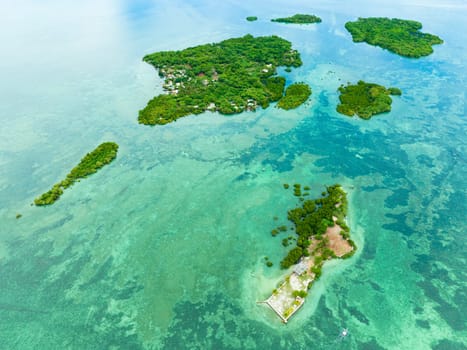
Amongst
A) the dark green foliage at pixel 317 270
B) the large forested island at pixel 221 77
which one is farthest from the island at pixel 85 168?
the dark green foliage at pixel 317 270

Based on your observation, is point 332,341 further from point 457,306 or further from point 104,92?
point 104,92

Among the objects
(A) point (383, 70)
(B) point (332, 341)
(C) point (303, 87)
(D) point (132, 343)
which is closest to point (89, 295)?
(D) point (132, 343)

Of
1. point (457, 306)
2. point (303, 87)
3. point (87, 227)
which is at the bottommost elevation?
point (457, 306)

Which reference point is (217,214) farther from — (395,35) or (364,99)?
(395,35)

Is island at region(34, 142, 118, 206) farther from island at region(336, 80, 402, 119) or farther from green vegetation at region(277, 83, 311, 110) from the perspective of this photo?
island at region(336, 80, 402, 119)

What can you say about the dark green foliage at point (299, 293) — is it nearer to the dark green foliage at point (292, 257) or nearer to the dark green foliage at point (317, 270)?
the dark green foliage at point (317, 270)

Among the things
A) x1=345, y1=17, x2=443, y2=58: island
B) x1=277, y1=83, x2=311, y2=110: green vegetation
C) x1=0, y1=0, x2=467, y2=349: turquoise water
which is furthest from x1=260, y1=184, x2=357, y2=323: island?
x1=345, y1=17, x2=443, y2=58: island
